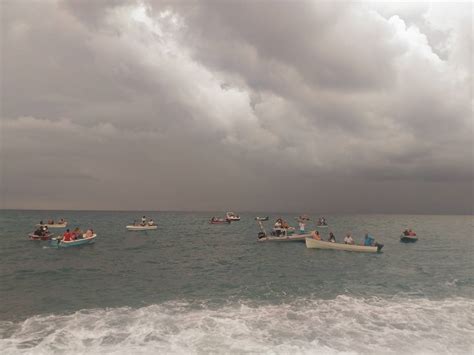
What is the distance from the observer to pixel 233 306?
2005 centimetres

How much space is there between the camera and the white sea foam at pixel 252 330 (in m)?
13.6

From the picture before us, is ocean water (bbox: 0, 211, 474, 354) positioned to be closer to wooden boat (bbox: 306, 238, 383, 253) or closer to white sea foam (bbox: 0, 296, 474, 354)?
white sea foam (bbox: 0, 296, 474, 354)

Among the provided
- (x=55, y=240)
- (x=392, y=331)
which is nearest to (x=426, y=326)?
(x=392, y=331)

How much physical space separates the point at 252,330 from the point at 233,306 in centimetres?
449

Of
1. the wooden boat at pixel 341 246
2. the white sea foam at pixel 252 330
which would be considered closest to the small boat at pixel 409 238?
the wooden boat at pixel 341 246

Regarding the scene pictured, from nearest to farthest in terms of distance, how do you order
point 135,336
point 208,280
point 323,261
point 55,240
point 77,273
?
point 135,336
point 208,280
point 77,273
point 323,261
point 55,240

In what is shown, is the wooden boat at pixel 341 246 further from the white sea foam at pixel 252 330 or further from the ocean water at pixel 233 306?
the white sea foam at pixel 252 330

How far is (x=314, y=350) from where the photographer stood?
13461mm

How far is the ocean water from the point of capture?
14.2 meters

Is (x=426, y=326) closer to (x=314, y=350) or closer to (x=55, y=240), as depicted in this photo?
(x=314, y=350)

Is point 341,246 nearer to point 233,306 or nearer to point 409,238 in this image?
point 409,238

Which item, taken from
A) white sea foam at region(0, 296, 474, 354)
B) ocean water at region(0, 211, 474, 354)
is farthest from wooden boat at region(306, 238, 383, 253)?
white sea foam at region(0, 296, 474, 354)

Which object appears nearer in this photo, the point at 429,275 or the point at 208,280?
the point at 208,280

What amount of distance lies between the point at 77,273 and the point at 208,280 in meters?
12.2
